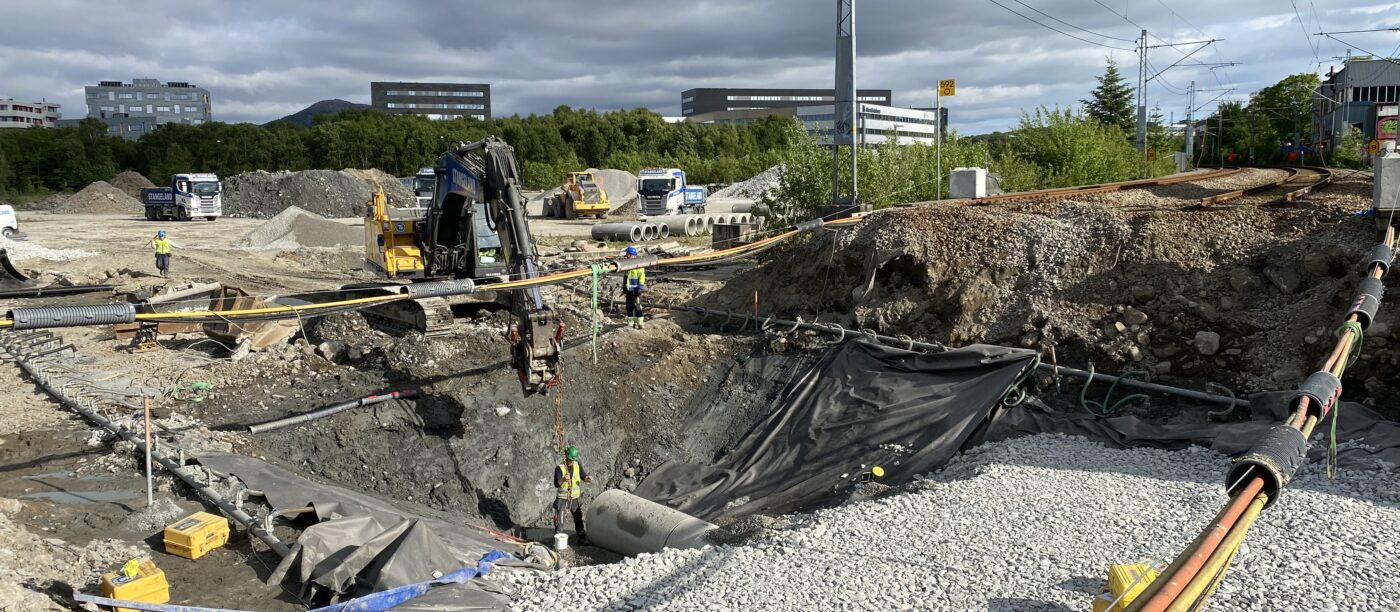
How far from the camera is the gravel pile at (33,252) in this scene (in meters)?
28.0

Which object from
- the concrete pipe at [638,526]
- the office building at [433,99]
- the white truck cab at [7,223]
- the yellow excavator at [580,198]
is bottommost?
the concrete pipe at [638,526]

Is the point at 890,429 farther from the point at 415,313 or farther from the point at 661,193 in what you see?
the point at 661,193

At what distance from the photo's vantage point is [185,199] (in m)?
43.7

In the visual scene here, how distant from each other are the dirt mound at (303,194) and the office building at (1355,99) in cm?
5284

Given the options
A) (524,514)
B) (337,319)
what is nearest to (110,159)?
(337,319)

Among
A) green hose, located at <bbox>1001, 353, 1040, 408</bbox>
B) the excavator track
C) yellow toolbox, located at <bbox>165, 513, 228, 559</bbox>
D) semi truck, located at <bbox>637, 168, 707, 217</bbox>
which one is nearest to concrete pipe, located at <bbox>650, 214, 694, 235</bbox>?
semi truck, located at <bbox>637, 168, 707, 217</bbox>

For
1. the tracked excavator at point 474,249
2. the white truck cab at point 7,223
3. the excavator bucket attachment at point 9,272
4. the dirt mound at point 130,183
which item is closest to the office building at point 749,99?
the dirt mound at point 130,183

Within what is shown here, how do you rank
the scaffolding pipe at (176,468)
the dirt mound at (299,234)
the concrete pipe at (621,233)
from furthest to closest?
the concrete pipe at (621,233) → the dirt mound at (299,234) → the scaffolding pipe at (176,468)

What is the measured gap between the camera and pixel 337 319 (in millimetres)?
15672

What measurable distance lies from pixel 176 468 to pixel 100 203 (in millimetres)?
54927

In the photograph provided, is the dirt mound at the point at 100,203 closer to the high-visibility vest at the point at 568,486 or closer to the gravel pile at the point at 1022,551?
the high-visibility vest at the point at 568,486

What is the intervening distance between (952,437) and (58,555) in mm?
8925

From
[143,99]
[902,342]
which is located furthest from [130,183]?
[143,99]

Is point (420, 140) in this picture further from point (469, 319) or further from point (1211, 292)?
point (1211, 292)
